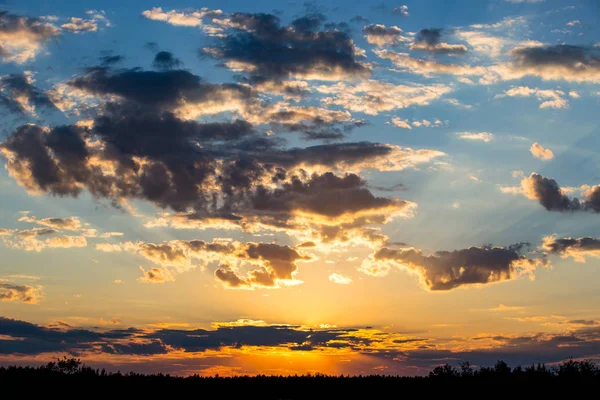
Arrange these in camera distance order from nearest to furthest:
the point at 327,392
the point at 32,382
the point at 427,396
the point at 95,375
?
the point at 32,382 → the point at 427,396 → the point at 327,392 → the point at 95,375

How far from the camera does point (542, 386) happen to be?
11212 cm

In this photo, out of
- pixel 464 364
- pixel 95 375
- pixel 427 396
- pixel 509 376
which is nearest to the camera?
pixel 427 396

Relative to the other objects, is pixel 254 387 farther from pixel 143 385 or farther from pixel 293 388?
pixel 143 385

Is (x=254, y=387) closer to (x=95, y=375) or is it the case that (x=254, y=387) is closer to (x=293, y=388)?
(x=293, y=388)

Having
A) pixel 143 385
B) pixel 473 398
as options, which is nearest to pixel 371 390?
pixel 473 398

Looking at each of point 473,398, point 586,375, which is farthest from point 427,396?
point 586,375

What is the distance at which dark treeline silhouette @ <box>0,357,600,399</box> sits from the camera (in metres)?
104

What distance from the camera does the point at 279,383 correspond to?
12194cm

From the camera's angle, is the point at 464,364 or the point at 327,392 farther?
the point at 464,364

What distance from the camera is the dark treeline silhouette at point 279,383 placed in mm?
103875

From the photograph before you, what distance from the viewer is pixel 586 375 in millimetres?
127500

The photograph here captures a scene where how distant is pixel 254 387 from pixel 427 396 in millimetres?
29937

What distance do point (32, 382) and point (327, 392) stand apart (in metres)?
46.7

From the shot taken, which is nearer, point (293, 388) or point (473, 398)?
point (473, 398)
